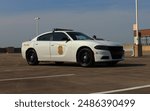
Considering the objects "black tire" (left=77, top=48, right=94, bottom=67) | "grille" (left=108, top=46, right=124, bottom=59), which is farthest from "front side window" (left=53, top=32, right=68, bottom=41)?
"grille" (left=108, top=46, right=124, bottom=59)

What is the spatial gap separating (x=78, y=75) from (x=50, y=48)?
A: 195 inches

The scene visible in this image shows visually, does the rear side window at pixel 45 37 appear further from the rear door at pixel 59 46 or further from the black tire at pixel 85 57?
the black tire at pixel 85 57

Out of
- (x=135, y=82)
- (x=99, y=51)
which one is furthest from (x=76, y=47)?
(x=135, y=82)

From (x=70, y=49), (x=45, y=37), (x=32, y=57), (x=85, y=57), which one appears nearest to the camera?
(x=85, y=57)

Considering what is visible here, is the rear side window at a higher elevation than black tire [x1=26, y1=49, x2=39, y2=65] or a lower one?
higher

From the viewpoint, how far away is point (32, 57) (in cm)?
1897

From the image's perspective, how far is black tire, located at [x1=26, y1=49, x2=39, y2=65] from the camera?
62.1 feet

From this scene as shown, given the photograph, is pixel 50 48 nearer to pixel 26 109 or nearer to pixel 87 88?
pixel 87 88

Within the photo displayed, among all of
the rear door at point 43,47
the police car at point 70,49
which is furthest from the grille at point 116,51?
the rear door at point 43,47

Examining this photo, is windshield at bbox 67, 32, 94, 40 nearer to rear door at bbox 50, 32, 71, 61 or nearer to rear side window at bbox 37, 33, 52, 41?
rear door at bbox 50, 32, 71, 61

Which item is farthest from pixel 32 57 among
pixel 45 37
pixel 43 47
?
pixel 45 37

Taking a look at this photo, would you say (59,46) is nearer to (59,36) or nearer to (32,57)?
(59,36)

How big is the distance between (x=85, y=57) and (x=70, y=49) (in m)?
0.82

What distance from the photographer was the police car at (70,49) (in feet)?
54.9
